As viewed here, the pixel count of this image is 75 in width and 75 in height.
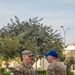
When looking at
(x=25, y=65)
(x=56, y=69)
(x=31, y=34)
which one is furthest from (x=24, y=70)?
(x=31, y=34)

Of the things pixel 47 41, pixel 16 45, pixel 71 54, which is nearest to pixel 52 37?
pixel 47 41

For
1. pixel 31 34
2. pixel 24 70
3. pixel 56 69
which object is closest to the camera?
pixel 24 70

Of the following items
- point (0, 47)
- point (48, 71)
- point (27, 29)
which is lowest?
point (48, 71)

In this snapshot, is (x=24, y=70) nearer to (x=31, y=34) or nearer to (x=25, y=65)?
(x=25, y=65)

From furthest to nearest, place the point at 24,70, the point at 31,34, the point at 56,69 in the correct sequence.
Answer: the point at 31,34 → the point at 56,69 → the point at 24,70

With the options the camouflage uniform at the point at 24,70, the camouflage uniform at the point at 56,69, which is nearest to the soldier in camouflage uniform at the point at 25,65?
the camouflage uniform at the point at 24,70

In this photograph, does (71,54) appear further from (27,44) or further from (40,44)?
(27,44)

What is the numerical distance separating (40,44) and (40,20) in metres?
4.07

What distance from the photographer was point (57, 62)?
22.5 ft

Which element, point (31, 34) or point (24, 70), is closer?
point (24, 70)

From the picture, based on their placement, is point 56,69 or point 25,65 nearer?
point 25,65

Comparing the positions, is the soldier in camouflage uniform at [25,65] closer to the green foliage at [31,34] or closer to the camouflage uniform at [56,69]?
the camouflage uniform at [56,69]

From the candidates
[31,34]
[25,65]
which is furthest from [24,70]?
[31,34]

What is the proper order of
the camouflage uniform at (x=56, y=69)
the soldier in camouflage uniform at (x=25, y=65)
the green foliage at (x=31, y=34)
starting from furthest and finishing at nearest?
the green foliage at (x=31, y=34) → the camouflage uniform at (x=56, y=69) → the soldier in camouflage uniform at (x=25, y=65)
